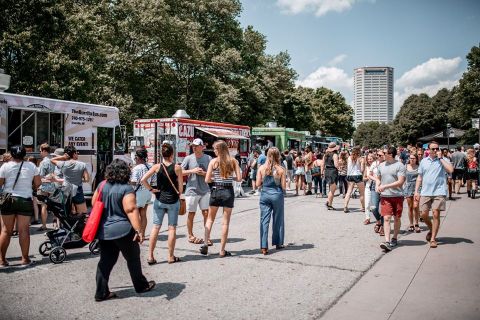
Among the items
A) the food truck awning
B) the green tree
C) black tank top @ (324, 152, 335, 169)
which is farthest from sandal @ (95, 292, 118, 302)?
the green tree

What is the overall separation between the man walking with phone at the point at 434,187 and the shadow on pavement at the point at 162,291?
484 centimetres

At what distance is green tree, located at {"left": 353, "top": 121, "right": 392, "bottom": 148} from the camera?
131125mm

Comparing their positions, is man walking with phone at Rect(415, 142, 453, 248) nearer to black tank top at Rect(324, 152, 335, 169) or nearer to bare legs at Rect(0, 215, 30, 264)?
black tank top at Rect(324, 152, 335, 169)

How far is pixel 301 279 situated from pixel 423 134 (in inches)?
2917

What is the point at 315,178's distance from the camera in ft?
52.4

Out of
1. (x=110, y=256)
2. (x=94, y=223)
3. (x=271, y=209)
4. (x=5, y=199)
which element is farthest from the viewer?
(x=271, y=209)

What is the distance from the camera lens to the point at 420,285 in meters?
5.31

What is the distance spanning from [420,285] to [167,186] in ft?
12.6

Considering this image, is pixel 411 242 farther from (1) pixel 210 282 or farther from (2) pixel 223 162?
(1) pixel 210 282

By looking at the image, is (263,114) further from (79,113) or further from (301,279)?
(301,279)

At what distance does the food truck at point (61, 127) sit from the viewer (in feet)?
36.3

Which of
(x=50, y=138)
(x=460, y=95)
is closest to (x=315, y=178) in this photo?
(x=50, y=138)

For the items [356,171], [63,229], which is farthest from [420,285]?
[356,171]

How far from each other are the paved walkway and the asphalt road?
0.72 ft
